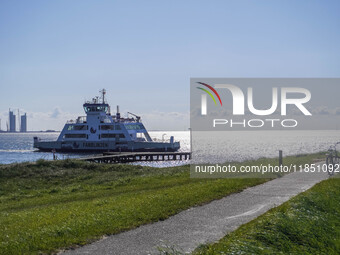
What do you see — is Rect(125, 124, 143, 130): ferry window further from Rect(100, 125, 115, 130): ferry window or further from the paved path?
the paved path

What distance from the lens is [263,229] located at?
23.2 feet

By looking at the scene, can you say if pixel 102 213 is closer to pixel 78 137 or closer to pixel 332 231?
pixel 332 231

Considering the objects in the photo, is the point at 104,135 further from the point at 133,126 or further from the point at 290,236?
the point at 290,236

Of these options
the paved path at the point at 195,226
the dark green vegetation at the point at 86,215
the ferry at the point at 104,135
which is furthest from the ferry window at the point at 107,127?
the paved path at the point at 195,226

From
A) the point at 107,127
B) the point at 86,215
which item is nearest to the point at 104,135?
the point at 107,127

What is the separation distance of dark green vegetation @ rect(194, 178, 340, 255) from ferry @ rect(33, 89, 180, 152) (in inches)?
2411

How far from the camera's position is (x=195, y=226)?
28.6 ft

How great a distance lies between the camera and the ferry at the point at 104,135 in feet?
228

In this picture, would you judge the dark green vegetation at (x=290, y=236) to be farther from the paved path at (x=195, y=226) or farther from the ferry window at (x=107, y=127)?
the ferry window at (x=107, y=127)

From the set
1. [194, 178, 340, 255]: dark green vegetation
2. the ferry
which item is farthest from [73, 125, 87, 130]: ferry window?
[194, 178, 340, 255]: dark green vegetation

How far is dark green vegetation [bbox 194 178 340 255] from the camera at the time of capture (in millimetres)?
5703

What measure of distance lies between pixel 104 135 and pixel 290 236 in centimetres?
6635

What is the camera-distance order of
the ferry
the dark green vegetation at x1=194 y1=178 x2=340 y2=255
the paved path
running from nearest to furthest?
the dark green vegetation at x1=194 y1=178 x2=340 y2=255 → the paved path → the ferry

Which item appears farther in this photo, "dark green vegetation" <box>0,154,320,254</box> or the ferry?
the ferry
